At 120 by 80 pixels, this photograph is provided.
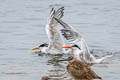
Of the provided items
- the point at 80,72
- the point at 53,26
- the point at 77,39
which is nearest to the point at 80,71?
the point at 80,72

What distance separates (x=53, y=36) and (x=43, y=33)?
97.2 inches

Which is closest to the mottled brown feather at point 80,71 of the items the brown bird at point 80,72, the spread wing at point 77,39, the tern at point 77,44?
the brown bird at point 80,72

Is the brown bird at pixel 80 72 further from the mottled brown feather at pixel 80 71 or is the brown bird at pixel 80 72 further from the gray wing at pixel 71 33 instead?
the gray wing at pixel 71 33

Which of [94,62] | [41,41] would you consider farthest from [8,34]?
[94,62]

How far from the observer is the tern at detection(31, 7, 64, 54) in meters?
15.5

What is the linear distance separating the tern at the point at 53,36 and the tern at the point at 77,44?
21.6 inches

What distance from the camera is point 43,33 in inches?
709

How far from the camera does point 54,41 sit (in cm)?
1585

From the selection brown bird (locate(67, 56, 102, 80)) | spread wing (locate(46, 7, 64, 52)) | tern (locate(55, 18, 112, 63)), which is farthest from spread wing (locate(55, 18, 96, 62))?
brown bird (locate(67, 56, 102, 80))

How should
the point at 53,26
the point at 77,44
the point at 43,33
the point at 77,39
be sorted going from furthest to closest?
the point at 43,33 → the point at 53,26 → the point at 77,44 → the point at 77,39

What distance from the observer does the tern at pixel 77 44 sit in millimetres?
13978

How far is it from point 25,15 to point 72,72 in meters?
10.6

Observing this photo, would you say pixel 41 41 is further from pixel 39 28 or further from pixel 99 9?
pixel 99 9

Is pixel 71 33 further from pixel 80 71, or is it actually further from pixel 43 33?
pixel 80 71
